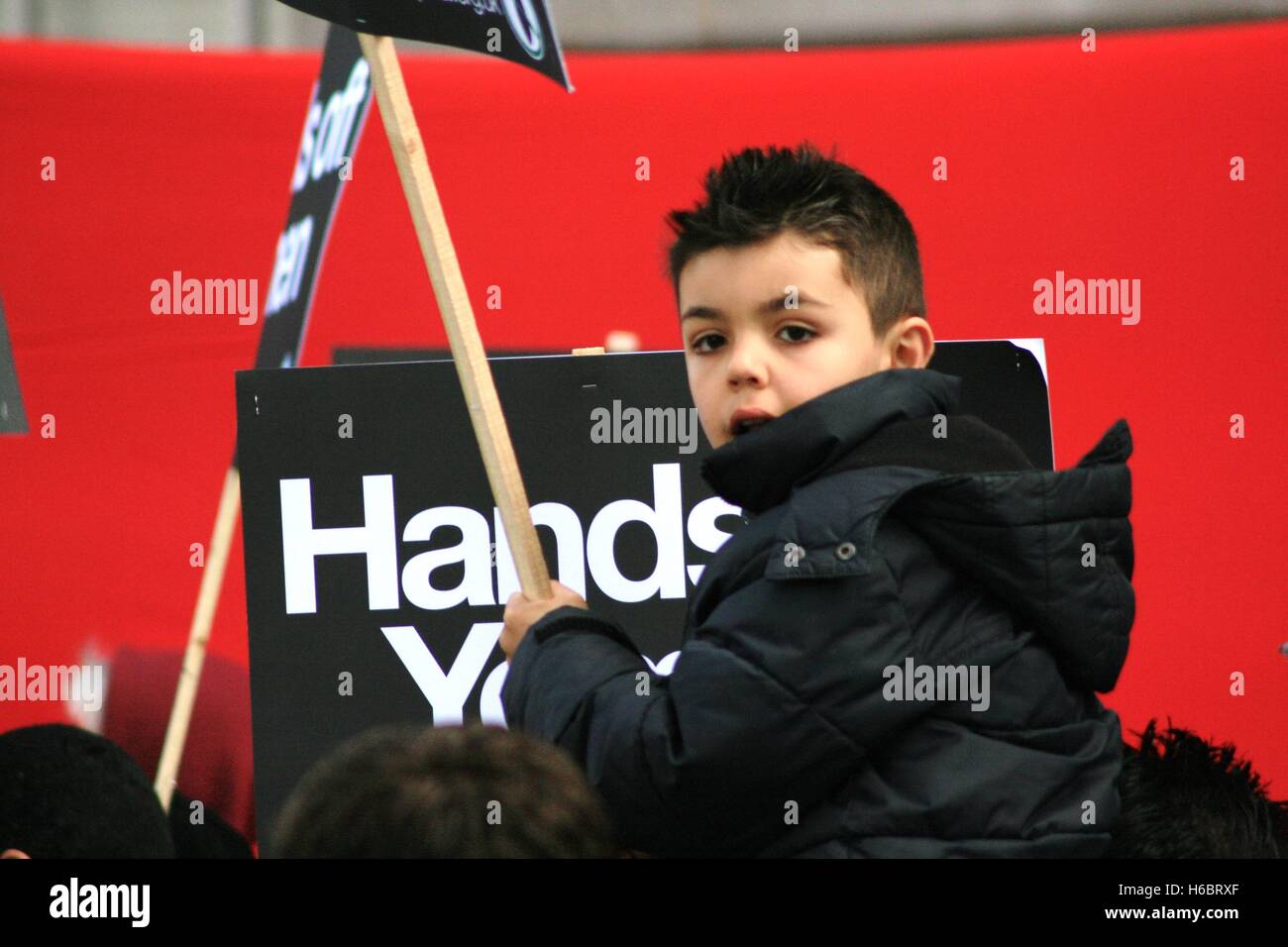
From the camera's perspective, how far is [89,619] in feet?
16.1

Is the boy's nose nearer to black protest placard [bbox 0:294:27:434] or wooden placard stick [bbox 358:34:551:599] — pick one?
wooden placard stick [bbox 358:34:551:599]

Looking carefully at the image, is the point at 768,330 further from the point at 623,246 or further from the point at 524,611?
the point at 623,246

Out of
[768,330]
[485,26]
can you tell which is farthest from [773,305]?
[485,26]

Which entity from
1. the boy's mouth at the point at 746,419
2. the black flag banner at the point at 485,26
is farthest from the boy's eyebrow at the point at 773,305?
the black flag banner at the point at 485,26

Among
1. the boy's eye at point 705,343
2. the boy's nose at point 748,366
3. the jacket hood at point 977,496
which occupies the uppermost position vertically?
the boy's eye at point 705,343

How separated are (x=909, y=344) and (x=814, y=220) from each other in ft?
0.62

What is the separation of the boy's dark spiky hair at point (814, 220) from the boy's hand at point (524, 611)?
36 centimetres

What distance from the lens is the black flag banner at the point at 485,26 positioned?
212 centimetres

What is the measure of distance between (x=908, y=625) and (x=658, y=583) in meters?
0.88

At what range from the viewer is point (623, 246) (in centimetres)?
531

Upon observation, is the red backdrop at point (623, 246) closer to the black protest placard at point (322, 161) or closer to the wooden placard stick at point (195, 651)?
the wooden placard stick at point (195, 651)

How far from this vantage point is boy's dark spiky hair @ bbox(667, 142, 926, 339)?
1.74 metres

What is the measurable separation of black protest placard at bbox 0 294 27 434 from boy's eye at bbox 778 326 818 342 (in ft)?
3.96
